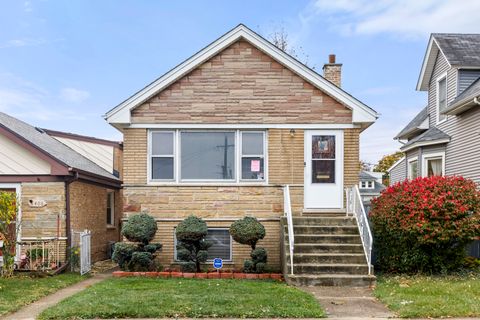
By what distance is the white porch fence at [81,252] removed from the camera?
1276cm

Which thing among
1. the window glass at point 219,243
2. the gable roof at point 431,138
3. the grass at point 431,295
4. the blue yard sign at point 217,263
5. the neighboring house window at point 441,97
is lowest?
the grass at point 431,295

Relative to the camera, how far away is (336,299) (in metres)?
9.05

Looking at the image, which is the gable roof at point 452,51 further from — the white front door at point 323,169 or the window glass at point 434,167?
the white front door at point 323,169

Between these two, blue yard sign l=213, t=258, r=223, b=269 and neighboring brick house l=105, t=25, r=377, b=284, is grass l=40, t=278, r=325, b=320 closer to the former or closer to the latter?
blue yard sign l=213, t=258, r=223, b=269

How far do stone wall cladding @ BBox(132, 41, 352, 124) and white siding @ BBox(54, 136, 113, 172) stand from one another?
257 inches

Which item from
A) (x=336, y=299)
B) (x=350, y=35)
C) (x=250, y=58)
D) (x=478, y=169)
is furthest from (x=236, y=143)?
(x=350, y=35)

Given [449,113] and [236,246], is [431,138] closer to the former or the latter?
[449,113]

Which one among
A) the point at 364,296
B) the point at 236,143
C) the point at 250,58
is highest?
the point at 250,58

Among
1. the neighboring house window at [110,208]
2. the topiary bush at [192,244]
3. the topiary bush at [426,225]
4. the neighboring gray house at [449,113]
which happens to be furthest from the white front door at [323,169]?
the neighboring house window at [110,208]

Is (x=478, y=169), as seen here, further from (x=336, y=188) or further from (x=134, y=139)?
(x=134, y=139)

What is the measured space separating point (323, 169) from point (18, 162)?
8.23 m

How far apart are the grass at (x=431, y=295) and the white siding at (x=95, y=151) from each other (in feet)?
39.2

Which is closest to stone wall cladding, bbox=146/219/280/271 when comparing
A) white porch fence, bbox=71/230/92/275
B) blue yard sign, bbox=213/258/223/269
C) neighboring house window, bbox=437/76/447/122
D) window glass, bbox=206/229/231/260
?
window glass, bbox=206/229/231/260

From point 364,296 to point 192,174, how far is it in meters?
5.89
